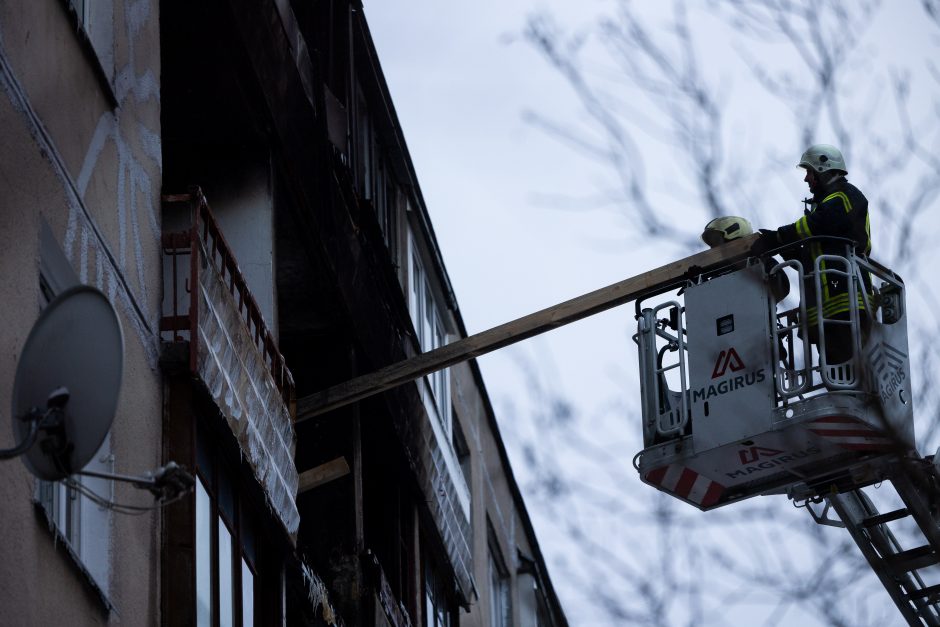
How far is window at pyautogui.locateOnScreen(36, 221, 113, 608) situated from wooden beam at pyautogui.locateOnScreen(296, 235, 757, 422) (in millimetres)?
4913

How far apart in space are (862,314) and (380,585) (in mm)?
6957

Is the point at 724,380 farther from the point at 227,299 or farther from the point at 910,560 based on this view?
the point at 227,299

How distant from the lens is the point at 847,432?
522 inches

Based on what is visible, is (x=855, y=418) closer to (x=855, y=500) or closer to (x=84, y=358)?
(x=855, y=500)

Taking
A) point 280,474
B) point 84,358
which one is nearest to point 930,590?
point 280,474

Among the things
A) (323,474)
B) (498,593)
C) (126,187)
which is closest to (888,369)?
(126,187)

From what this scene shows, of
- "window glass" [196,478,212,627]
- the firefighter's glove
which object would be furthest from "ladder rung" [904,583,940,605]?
"window glass" [196,478,212,627]

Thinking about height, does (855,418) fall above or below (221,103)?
below

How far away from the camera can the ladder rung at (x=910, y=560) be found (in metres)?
14.1

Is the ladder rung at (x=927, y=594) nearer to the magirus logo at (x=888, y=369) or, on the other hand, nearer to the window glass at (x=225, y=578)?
the magirus logo at (x=888, y=369)

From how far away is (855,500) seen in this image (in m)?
14.3

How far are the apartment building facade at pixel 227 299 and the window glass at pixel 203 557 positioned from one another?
26 mm

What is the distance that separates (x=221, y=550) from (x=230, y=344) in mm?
1584

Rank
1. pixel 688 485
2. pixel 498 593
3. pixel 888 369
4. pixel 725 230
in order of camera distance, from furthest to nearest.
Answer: pixel 498 593 < pixel 725 230 < pixel 688 485 < pixel 888 369
